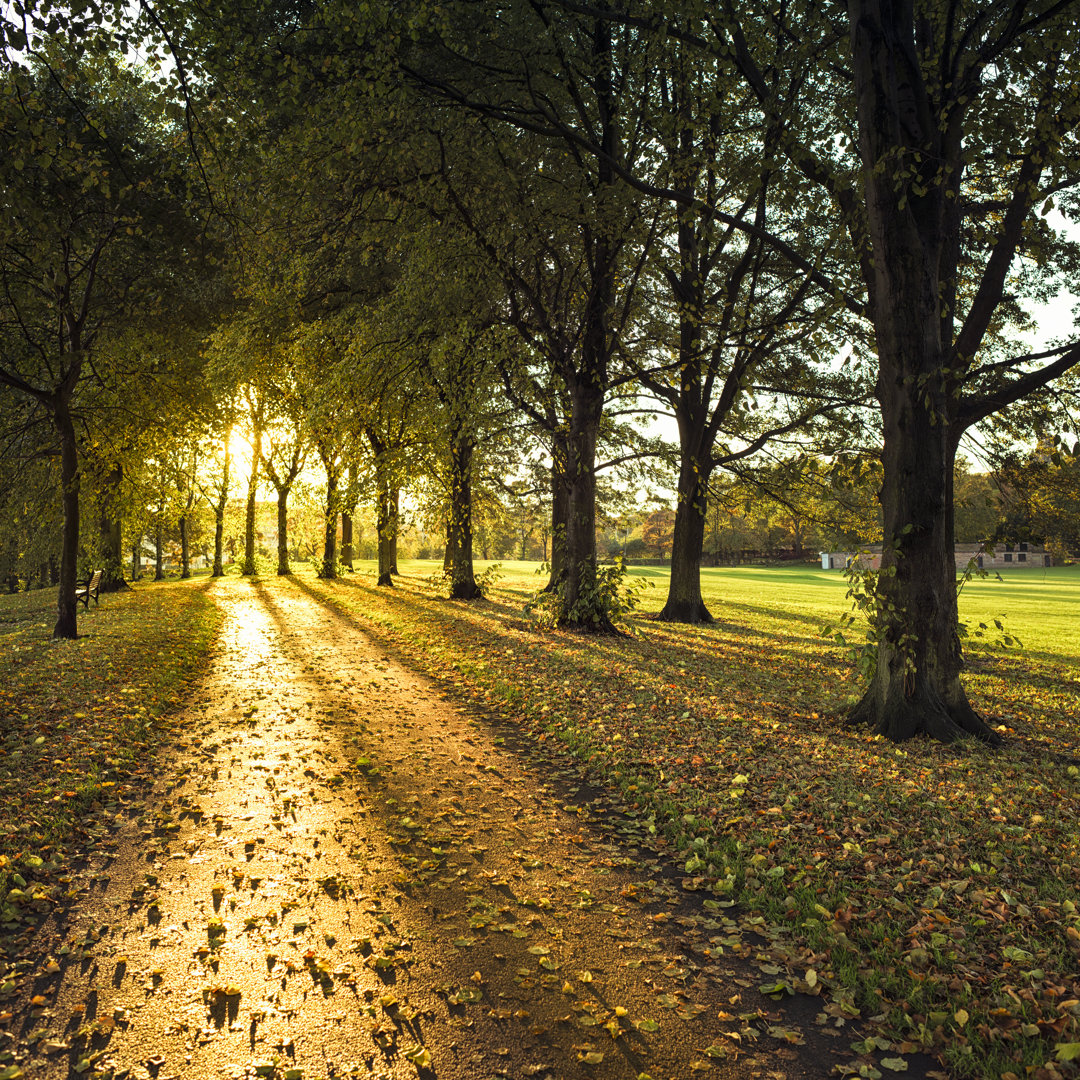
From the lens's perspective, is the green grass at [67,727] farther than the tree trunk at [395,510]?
No

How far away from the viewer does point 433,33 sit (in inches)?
432

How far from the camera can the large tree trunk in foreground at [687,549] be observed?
17.8m

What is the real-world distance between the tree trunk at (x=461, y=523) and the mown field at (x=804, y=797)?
7.09m

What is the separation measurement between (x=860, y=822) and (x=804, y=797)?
606mm

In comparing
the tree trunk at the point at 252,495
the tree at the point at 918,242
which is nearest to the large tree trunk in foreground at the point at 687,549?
the tree at the point at 918,242

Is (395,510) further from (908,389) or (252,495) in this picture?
(908,389)

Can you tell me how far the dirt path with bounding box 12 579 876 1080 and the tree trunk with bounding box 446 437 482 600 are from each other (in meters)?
12.8

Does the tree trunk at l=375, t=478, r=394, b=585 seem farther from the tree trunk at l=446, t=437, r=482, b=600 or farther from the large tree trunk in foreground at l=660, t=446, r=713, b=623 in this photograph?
the large tree trunk in foreground at l=660, t=446, r=713, b=623

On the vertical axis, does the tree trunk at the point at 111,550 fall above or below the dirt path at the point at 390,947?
above

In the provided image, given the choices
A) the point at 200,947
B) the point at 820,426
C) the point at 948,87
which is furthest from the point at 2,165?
the point at 820,426

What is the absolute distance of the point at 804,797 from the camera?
5.93 m

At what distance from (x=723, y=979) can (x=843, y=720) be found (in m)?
5.15

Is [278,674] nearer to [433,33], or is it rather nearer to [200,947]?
[200,947]

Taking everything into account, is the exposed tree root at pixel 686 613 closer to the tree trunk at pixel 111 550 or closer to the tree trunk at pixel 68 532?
the tree trunk at pixel 68 532
